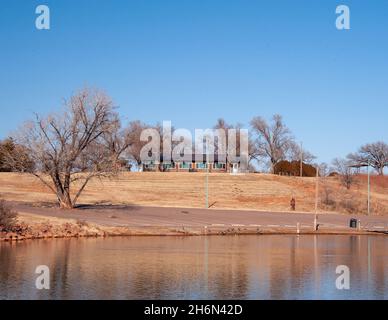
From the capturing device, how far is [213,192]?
3211 inches

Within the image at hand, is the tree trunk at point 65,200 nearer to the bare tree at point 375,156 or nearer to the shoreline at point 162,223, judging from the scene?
the shoreline at point 162,223

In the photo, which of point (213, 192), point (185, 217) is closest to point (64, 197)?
point (185, 217)

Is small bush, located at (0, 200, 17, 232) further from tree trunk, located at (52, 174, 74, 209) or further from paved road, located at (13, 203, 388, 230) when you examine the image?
tree trunk, located at (52, 174, 74, 209)

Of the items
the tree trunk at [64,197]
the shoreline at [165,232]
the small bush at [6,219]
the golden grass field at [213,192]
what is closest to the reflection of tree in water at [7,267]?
the small bush at [6,219]

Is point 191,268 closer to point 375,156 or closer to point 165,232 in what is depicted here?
point 165,232

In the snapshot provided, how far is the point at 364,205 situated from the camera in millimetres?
78688

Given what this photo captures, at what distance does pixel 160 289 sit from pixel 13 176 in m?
68.3

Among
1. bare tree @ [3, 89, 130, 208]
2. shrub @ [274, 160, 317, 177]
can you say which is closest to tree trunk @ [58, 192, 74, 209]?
bare tree @ [3, 89, 130, 208]

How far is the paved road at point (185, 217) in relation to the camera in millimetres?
49812

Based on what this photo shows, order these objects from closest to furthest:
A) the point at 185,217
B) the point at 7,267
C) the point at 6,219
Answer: the point at 7,267
the point at 6,219
the point at 185,217

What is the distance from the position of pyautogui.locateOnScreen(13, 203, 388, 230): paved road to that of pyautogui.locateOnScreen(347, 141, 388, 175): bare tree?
87.9 m

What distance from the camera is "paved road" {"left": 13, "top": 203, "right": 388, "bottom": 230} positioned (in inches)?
1961

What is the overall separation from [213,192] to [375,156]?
81.4 metres

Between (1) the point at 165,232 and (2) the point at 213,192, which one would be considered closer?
(1) the point at 165,232
